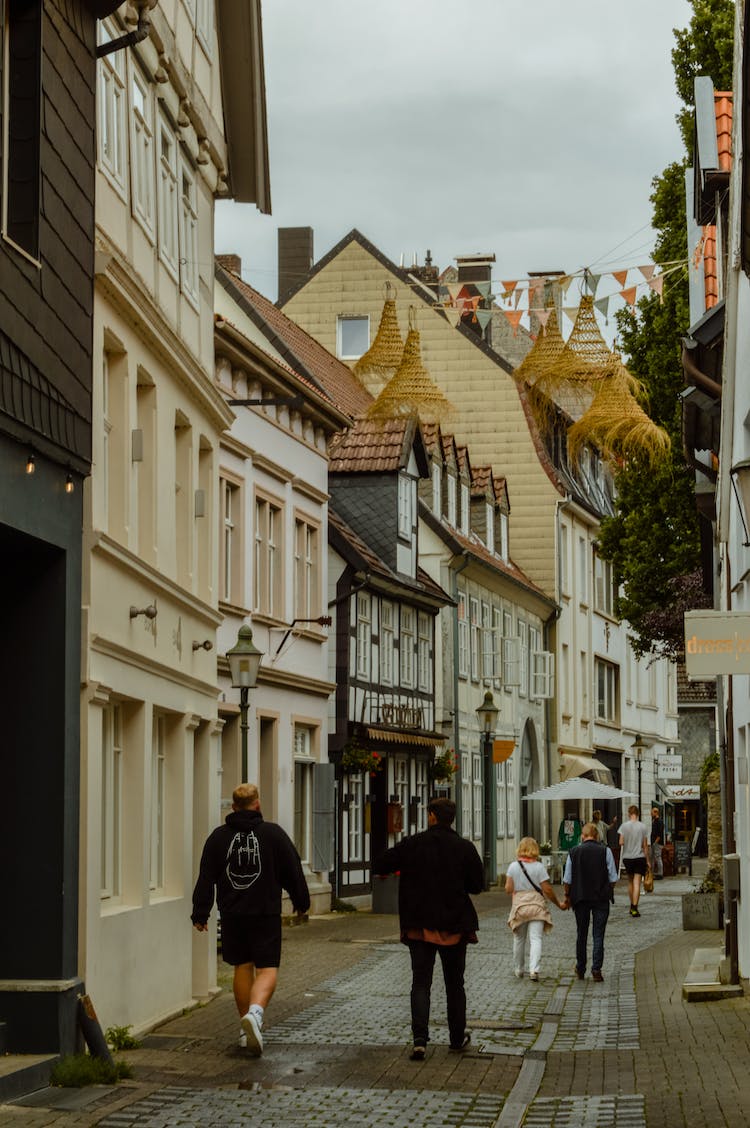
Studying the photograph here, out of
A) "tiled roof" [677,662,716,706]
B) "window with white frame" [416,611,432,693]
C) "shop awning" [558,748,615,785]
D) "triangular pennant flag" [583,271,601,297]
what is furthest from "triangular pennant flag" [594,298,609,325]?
"tiled roof" [677,662,716,706]

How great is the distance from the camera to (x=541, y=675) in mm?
51312

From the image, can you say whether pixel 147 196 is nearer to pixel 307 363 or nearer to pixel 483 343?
pixel 307 363

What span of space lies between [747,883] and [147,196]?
788 cm

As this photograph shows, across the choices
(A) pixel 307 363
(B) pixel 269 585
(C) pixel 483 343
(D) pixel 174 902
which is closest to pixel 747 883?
(D) pixel 174 902

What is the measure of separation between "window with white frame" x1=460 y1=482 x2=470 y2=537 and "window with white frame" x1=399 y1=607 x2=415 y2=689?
278 inches

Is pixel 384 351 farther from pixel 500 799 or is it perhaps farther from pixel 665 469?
pixel 500 799

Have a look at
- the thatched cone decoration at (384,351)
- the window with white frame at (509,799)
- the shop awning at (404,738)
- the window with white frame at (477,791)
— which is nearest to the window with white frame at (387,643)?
the shop awning at (404,738)

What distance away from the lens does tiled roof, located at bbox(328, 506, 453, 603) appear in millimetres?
33438

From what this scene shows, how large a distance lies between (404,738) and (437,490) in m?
8.79

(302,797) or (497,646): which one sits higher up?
(497,646)

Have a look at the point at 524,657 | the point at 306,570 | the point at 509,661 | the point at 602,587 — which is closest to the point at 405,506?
the point at 306,570

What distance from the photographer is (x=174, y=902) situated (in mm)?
16094

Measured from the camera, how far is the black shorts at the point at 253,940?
12.8m

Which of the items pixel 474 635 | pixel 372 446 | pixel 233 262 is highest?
pixel 233 262
